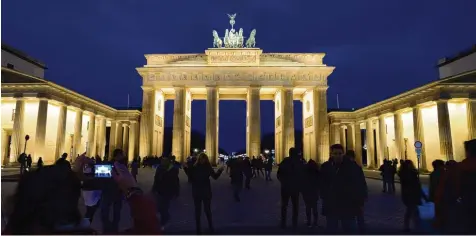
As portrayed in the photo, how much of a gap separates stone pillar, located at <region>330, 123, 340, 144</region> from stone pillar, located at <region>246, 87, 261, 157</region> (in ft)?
45.7

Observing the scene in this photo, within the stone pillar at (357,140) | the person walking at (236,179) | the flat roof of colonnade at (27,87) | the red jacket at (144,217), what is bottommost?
the person walking at (236,179)

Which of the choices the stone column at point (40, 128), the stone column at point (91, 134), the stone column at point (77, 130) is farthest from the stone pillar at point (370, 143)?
the stone column at point (40, 128)

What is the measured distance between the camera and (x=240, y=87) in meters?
42.3

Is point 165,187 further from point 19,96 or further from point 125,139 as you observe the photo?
point 125,139

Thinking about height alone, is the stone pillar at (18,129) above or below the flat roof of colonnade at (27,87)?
below

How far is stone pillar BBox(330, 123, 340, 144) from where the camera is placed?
47.6m

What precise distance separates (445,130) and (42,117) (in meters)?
38.7

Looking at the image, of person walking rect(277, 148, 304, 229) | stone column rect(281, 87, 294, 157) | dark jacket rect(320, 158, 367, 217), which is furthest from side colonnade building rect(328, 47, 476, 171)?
dark jacket rect(320, 158, 367, 217)

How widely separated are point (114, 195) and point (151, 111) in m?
36.1

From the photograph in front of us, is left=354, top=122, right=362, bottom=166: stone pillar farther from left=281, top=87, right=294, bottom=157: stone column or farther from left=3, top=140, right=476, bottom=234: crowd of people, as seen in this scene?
left=3, top=140, right=476, bottom=234: crowd of people

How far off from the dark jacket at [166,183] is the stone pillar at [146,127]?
3445 cm

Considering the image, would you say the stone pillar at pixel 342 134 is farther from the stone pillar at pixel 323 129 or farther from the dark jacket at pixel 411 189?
the dark jacket at pixel 411 189

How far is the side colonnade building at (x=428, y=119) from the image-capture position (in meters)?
27.6

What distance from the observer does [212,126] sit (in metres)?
41.1
